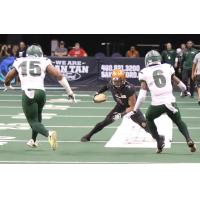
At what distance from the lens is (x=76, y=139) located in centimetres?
1357

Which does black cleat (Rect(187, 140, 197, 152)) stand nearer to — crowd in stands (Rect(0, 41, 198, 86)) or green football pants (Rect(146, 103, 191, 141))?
green football pants (Rect(146, 103, 191, 141))

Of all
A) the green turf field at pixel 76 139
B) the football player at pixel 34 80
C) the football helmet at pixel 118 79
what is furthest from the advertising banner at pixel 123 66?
the football player at pixel 34 80

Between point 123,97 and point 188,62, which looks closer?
point 123,97

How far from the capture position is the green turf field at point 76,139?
11281mm

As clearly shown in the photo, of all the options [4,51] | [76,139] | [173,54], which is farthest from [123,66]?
[76,139]

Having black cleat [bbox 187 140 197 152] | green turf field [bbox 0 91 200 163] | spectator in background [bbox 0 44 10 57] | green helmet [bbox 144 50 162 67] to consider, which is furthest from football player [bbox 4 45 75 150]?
spectator in background [bbox 0 44 10 57]

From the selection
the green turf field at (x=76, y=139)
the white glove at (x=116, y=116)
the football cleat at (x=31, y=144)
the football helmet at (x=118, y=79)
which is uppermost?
the football helmet at (x=118, y=79)

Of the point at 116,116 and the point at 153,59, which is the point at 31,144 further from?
the point at 153,59

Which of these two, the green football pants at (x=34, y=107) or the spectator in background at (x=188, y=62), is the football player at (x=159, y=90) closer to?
the green football pants at (x=34, y=107)

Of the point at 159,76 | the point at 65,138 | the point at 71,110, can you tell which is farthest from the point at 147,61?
the point at 71,110

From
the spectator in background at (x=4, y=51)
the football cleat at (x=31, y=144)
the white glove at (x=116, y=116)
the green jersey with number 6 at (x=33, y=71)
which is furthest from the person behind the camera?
the spectator in background at (x=4, y=51)

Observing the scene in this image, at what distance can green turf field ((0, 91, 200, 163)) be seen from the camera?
37.0ft

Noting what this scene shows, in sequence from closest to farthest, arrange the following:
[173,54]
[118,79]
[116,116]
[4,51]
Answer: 1. [118,79]
2. [116,116]
3. [173,54]
4. [4,51]

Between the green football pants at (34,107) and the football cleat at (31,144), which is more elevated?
the green football pants at (34,107)
